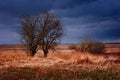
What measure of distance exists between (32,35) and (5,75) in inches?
1072

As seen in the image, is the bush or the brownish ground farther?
the bush

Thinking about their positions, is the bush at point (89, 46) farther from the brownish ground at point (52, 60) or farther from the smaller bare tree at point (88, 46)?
the brownish ground at point (52, 60)

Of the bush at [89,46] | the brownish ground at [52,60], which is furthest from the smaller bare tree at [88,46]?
the brownish ground at [52,60]

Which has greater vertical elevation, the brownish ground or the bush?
the bush

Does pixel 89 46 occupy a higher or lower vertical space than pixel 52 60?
higher

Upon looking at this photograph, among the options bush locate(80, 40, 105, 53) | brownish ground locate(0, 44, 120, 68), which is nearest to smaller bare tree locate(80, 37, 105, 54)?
bush locate(80, 40, 105, 53)

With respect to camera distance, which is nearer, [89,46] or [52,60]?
[52,60]

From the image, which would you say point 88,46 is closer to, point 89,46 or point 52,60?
point 89,46

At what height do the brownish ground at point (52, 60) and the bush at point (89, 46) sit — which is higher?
the bush at point (89, 46)

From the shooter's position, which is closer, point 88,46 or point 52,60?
point 52,60

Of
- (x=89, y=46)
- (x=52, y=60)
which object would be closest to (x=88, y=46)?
(x=89, y=46)

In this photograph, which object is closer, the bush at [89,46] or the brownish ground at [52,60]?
the brownish ground at [52,60]

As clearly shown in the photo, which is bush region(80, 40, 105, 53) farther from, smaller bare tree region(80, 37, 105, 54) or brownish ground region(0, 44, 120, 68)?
brownish ground region(0, 44, 120, 68)

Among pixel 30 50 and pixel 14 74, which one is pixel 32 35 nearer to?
pixel 30 50
